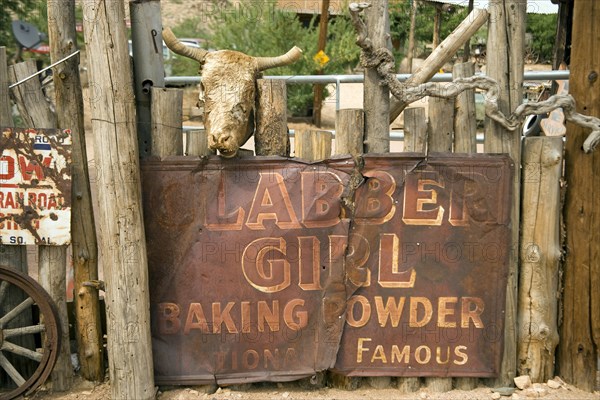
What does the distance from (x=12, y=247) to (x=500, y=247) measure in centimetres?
310

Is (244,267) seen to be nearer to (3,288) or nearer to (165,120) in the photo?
(165,120)

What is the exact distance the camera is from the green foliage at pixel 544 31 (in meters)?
16.9

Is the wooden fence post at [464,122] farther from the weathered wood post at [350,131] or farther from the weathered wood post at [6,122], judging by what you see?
the weathered wood post at [6,122]

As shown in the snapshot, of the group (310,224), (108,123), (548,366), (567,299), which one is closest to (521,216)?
(567,299)

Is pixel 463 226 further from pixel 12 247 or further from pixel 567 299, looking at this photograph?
pixel 12 247

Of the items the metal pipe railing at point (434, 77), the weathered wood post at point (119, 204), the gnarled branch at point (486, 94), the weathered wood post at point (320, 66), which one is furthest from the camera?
the weathered wood post at point (320, 66)

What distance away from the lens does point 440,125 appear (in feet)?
13.5

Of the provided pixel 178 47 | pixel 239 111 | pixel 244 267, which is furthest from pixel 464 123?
pixel 178 47

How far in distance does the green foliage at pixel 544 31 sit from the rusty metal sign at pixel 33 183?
15355 millimetres

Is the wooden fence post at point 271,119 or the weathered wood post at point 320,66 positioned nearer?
the wooden fence post at point 271,119

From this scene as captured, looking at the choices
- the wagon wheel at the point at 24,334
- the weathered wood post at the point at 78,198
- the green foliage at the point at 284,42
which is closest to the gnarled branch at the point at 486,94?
the weathered wood post at the point at 78,198

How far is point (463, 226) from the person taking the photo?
4066 millimetres

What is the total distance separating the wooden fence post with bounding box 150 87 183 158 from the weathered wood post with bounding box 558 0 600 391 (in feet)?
8.28

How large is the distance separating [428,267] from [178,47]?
2091 mm
